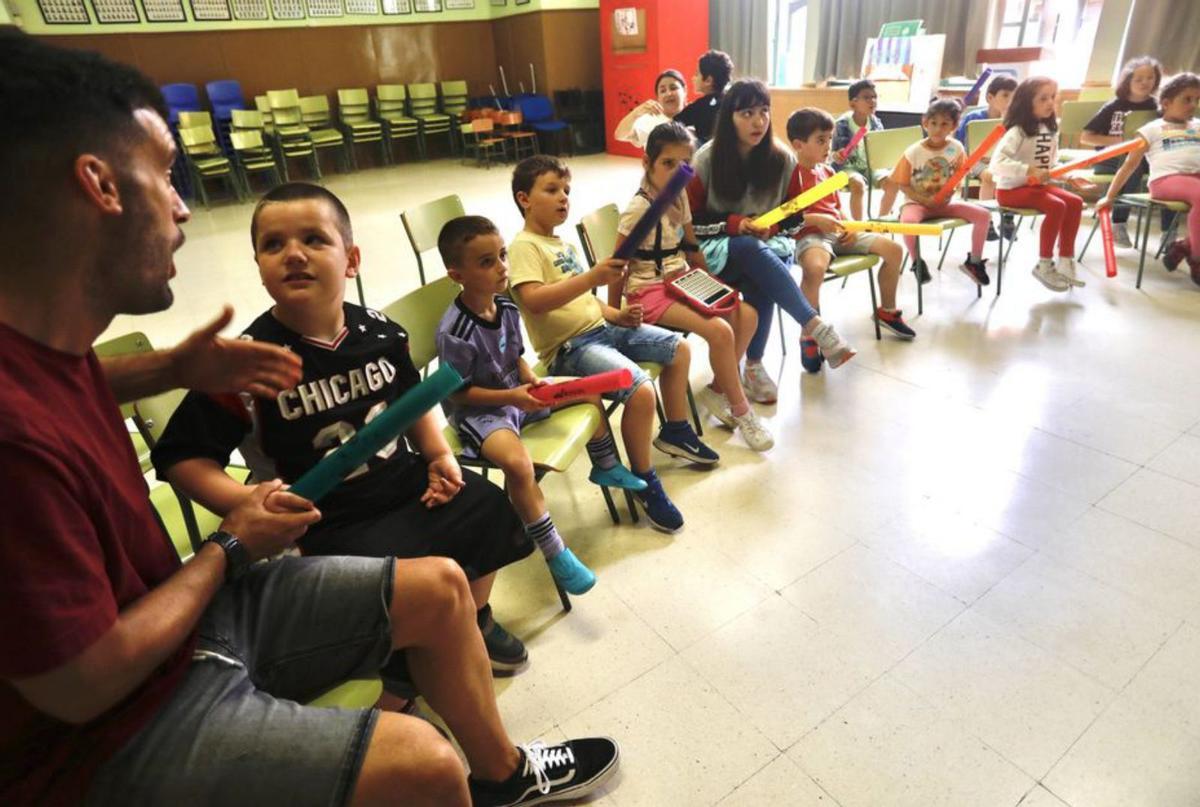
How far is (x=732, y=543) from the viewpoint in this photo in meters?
1.97

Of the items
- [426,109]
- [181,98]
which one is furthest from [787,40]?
[181,98]

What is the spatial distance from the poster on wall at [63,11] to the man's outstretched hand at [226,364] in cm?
948

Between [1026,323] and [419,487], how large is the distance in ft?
10.7

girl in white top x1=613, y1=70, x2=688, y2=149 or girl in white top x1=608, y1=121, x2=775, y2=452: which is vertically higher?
girl in white top x1=613, y1=70, x2=688, y2=149

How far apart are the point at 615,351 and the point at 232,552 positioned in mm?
1363

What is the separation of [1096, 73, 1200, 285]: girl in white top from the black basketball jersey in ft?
14.1

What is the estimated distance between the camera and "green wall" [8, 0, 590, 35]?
7355 mm

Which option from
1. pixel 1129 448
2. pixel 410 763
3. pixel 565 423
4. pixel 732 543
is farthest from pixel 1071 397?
pixel 410 763

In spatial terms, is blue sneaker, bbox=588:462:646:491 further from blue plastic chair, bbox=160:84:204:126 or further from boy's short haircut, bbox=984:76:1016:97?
blue plastic chair, bbox=160:84:204:126

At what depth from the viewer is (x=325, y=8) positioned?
8992 mm

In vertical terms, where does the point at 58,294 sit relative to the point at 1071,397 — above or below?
above

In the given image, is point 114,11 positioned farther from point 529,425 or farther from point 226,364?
point 226,364

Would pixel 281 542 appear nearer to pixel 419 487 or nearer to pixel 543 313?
pixel 419 487

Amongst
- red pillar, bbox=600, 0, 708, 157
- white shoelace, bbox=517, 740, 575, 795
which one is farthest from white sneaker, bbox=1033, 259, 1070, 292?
red pillar, bbox=600, 0, 708, 157
